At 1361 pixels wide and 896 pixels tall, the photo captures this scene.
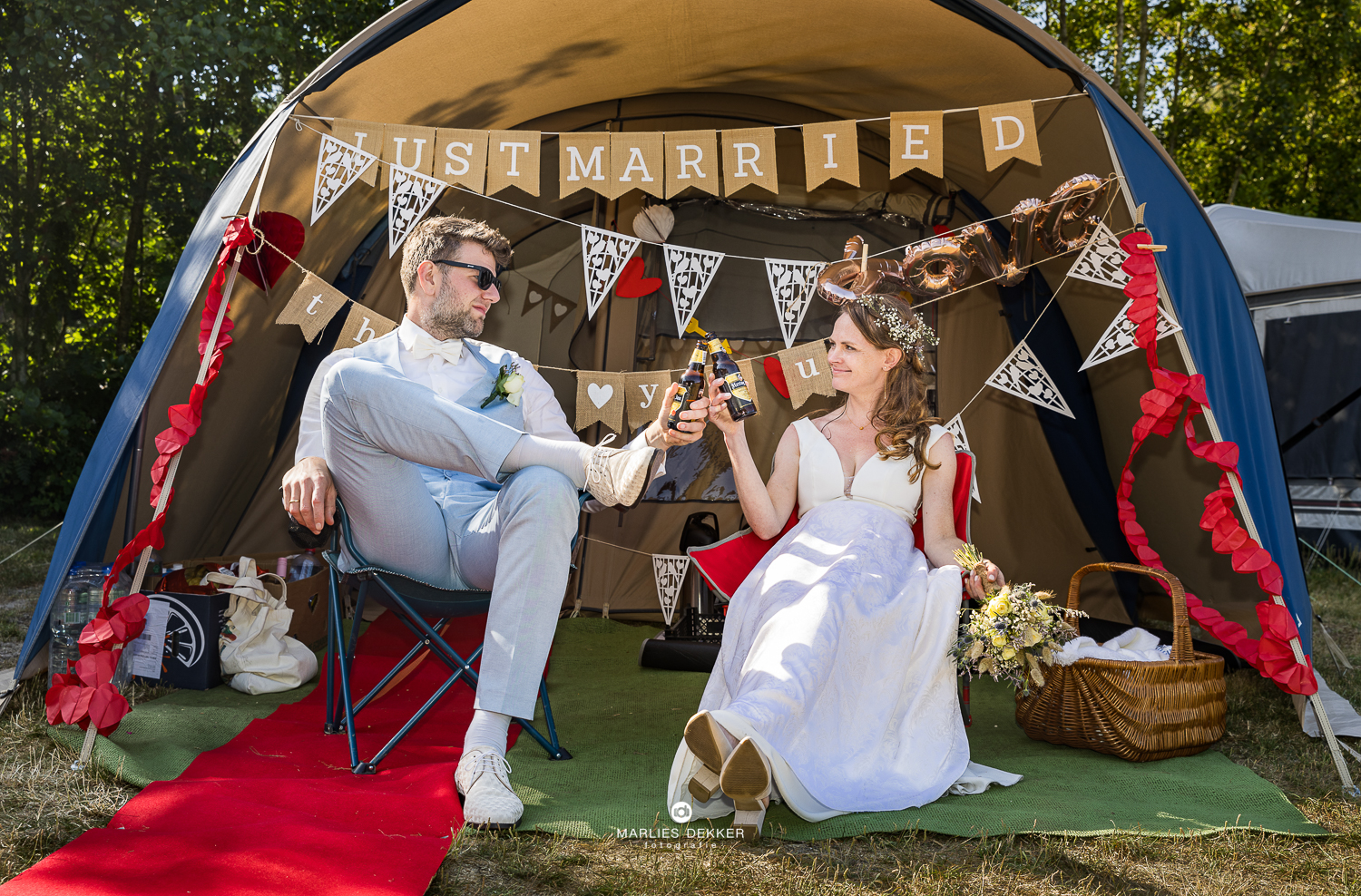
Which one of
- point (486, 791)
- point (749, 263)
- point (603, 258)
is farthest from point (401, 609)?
point (749, 263)

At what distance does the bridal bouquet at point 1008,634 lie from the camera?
7.03 feet

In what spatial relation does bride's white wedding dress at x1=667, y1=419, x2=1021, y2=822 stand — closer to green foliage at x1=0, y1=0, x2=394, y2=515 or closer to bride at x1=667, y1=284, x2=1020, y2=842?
bride at x1=667, y1=284, x2=1020, y2=842

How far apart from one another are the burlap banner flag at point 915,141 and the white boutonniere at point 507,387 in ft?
3.95

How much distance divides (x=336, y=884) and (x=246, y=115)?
250 inches

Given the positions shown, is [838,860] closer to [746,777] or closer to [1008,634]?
[746,777]

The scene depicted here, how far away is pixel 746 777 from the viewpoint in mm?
1700

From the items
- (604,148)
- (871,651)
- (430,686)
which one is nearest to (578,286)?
(604,148)

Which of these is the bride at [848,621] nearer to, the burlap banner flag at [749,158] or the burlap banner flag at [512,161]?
the burlap banner flag at [749,158]

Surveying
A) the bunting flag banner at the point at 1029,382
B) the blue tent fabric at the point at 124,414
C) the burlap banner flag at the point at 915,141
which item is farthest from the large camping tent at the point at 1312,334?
the blue tent fabric at the point at 124,414

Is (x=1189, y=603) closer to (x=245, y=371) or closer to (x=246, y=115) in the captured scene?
(x=245, y=371)

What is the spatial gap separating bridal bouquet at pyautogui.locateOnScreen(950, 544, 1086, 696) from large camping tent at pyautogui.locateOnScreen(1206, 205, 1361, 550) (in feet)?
13.5

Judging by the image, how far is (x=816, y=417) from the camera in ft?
9.35

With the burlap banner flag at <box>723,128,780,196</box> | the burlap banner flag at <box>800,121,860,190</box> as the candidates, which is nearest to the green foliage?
the burlap banner flag at <box>723,128,780,196</box>

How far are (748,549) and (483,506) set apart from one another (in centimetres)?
75
